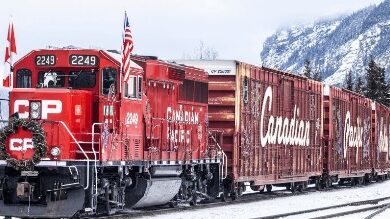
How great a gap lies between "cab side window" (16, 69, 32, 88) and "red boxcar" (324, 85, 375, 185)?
2038 cm

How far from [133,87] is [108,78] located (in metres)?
0.91

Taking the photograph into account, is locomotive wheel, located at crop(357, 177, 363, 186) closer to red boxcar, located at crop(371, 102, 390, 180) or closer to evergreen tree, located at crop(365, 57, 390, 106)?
red boxcar, located at crop(371, 102, 390, 180)

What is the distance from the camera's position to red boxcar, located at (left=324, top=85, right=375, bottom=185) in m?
37.3

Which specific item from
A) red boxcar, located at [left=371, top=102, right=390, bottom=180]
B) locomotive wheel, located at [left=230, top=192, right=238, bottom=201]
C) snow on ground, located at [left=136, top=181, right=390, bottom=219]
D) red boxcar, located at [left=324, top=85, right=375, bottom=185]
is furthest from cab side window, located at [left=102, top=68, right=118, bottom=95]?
red boxcar, located at [left=371, top=102, right=390, bottom=180]

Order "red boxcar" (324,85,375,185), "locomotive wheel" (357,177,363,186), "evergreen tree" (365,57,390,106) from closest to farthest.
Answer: "red boxcar" (324,85,375,185)
"locomotive wheel" (357,177,363,186)
"evergreen tree" (365,57,390,106)

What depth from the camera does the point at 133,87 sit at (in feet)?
63.3

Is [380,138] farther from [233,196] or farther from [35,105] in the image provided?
[35,105]

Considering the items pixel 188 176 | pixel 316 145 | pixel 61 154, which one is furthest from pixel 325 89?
pixel 61 154

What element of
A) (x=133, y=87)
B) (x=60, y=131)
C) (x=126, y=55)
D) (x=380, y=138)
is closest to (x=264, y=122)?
(x=133, y=87)

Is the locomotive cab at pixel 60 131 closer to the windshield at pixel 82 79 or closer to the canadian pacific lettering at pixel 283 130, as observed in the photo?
the windshield at pixel 82 79

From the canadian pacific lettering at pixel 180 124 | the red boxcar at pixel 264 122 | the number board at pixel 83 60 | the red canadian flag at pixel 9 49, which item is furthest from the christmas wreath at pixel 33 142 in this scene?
the red boxcar at pixel 264 122

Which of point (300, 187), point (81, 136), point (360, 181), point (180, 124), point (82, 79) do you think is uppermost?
point (82, 79)

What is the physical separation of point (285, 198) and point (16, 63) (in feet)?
43.8

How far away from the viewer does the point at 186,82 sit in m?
23.2
